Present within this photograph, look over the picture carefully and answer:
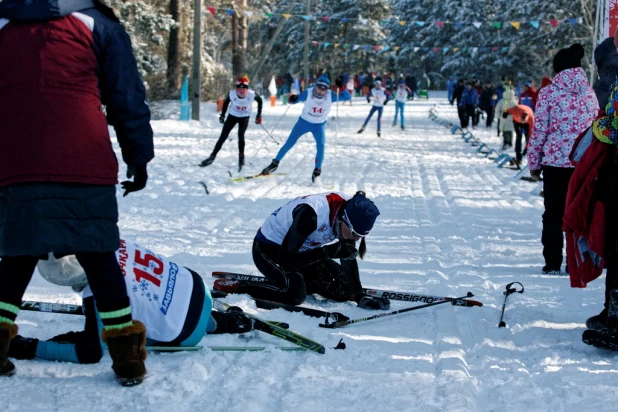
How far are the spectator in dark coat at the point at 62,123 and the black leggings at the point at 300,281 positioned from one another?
2129mm

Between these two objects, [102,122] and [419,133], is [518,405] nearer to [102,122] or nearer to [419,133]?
[102,122]

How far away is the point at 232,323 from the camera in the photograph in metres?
4.05

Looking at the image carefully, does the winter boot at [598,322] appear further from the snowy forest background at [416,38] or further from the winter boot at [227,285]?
the snowy forest background at [416,38]

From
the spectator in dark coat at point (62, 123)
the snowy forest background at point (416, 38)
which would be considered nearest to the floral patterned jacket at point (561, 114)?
the spectator in dark coat at point (62, 123)

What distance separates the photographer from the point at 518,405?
10.6 ft

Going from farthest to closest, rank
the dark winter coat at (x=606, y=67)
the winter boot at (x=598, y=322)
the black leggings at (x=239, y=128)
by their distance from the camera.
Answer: the black leggings at (x=239, y=128), the dark winter coat at (x=606, y=67), the winter boot at (x=598, y=322)

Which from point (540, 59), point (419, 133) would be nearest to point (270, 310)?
point (419, 133)

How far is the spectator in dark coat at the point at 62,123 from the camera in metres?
2.75

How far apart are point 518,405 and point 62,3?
2.54 metres

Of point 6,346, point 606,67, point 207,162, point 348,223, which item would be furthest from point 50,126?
point 207,162

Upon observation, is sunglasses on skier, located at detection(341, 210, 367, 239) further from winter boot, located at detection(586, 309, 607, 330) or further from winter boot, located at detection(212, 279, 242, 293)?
winter boot, located at detection(586, 309, 607, 330)

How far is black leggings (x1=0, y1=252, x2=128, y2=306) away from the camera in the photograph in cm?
296

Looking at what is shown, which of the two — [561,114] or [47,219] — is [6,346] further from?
[561,114]

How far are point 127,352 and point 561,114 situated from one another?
453 centimetres
